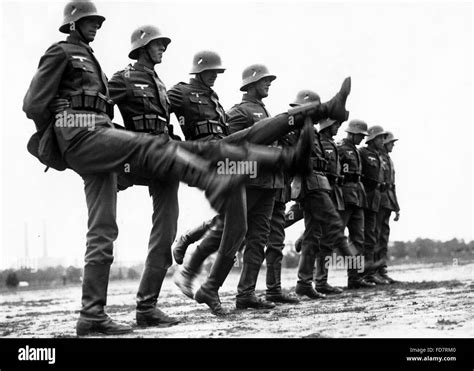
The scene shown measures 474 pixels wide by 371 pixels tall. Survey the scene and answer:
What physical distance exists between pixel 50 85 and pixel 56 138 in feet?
1.36

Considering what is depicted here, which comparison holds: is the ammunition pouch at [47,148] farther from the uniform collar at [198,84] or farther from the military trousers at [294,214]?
the military trousers at [294,214]

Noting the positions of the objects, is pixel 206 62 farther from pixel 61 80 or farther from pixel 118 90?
pixel 61 80

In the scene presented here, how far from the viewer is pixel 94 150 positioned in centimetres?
579

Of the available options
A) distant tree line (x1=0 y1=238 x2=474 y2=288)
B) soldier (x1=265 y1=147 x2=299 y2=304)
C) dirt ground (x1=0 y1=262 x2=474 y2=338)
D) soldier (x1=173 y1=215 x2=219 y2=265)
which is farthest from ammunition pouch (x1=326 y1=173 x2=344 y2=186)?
distant tree line (x1=0 y1=238 x2=474 y2=288)

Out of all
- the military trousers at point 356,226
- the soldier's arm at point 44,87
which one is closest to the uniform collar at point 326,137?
the military trousers at point 356,226

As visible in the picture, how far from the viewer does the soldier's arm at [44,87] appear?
580 cm

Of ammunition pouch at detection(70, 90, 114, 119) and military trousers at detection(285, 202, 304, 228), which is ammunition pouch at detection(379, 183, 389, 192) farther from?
ammunition pouch at detection(70, 90, 114, 119)

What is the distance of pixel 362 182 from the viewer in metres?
12.0

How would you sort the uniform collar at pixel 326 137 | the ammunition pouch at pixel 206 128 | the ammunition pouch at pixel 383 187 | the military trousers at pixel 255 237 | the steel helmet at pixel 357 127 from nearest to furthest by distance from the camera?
the ammunition pouch at pixel 206 128 → the military trousers at pixel 255 237 → the uniform collar at pixel 326 137 → the steel helmet at pixel 357 127 → the ammunition pouch at pixel 383 187

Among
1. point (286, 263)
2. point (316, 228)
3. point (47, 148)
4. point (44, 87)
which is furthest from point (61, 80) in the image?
point (286, 263)

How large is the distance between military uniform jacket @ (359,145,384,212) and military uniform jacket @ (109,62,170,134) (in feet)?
19.4

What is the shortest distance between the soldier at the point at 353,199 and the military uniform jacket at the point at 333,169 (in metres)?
0.53
